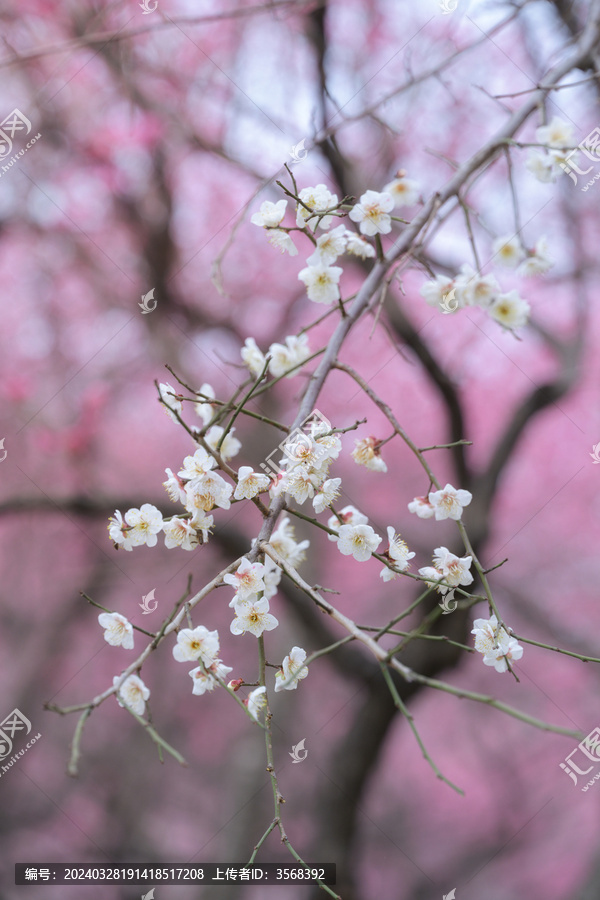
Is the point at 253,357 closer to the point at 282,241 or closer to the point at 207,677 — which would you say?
the point at 282,241

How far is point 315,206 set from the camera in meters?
0.97

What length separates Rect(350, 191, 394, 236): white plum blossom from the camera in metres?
0.98

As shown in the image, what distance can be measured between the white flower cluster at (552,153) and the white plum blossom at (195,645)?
0.87 metres

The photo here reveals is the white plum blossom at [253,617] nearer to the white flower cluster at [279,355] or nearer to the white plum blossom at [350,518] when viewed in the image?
the white plum blossom at [350,518]

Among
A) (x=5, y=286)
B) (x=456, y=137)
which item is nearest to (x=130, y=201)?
(x=5, y=286)

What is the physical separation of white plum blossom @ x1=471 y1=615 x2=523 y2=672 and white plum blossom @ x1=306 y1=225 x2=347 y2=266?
0.57 meters

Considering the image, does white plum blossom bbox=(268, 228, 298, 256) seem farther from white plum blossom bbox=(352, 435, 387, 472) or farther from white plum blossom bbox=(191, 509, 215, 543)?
white plum blossom bbox=(191, 509, 215, 543)

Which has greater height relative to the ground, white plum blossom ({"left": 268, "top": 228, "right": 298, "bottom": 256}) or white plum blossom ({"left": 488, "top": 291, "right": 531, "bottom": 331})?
white plum blossom ({"left": 268, "top": 228, "right": 298, "bottom": 256})

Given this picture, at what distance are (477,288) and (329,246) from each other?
226 millimetres

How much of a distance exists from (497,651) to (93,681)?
4.55 m

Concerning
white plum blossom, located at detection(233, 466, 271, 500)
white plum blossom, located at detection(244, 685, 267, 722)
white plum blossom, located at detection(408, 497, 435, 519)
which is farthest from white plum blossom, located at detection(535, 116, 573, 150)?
white plum blossom, located at detection(244, 685, 267, 722)

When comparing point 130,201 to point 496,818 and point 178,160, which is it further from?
point 496,818

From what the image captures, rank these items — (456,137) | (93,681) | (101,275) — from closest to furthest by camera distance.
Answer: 1. (456,137)
2. (101,275)
3. (93,681)

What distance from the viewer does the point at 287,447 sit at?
2.82ft
